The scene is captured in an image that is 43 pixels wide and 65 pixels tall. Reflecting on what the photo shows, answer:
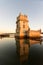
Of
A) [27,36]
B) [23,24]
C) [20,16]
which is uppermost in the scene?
[20,16]

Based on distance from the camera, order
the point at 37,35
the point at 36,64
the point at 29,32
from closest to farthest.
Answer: the point at 36,64
the point at 29,32
the point at 37,35

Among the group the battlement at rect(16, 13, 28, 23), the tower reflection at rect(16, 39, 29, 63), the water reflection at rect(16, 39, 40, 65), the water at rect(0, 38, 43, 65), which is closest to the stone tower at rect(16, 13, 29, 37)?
the battlement at rect(16, 13, 28, 23)

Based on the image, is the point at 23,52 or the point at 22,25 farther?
the point at 22,25

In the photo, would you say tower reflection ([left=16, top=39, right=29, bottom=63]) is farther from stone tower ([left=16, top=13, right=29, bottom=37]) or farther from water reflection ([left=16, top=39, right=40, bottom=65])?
stone tower ([left=16, top=13, right=29, bottom=37])

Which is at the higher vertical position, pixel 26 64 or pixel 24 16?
pixel 24 16

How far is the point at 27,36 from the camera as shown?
16781 millimetres

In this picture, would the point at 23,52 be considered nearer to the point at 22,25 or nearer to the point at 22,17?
the point at 22,25

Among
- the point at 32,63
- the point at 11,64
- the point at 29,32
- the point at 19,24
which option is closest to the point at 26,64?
the point at 32,63

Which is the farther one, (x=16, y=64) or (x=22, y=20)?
(x=22, y=20)

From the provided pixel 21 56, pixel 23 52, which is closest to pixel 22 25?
pixel 23 52

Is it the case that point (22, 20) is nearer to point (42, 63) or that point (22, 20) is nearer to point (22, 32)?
point (22, 32)

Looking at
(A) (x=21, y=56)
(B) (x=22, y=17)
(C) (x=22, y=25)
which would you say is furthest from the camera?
(B) (x=22, y=17)

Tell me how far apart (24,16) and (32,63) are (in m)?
14.1

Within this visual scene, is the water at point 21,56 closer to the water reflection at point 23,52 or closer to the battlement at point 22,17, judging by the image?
the water reflection at point 23,52
